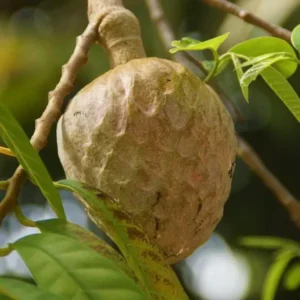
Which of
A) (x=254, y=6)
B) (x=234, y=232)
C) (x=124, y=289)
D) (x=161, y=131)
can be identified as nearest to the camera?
(x=124, y=289)

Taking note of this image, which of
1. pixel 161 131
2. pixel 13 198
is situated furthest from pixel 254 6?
pixel 13 198

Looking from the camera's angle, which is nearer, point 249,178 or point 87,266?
point 87,266

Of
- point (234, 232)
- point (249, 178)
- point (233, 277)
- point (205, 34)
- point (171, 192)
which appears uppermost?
point (171, 192)

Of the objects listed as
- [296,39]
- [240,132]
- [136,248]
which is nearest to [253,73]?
[296,39]

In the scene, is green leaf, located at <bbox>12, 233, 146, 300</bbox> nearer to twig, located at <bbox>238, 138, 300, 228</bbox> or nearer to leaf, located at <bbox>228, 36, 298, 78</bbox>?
leaf, located at <bbox>228, 36, 298, 78</bbox>

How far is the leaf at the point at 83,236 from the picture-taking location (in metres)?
0.54

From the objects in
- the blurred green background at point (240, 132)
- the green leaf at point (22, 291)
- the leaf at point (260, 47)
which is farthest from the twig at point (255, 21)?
the blurred green background at point (240, 132)

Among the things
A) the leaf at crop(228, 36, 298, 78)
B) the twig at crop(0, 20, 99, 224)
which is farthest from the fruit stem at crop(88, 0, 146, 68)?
the leaf at crop(228, 36, 298, 78)

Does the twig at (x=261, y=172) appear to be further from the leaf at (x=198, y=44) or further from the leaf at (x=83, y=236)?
the leaf at (x=83, y=236)

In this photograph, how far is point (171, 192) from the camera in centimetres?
66

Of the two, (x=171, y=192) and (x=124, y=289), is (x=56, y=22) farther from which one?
(x=124, y=289)

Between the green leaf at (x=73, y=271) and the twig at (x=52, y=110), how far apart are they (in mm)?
45

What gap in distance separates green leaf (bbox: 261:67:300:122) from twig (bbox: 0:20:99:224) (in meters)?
0.19

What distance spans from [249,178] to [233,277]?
29cm
